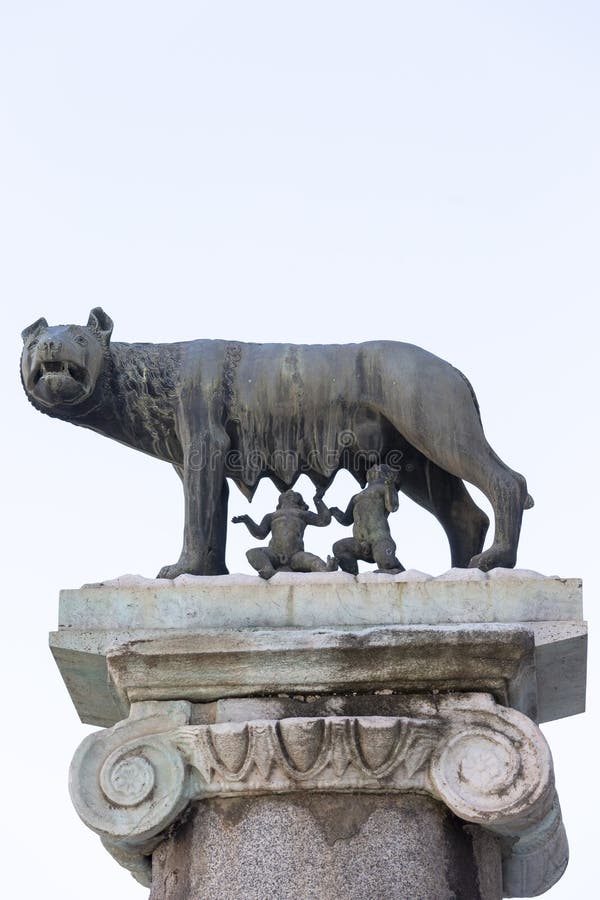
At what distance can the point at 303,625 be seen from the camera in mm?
8039

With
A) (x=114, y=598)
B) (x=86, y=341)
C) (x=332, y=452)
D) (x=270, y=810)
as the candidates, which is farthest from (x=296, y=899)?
(x=86, y=341)

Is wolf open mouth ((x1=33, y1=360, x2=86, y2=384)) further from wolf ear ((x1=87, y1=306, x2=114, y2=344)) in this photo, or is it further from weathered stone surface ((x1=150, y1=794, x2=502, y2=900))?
weathered stone surface ((x1=150, y1=794, x2=502, y2=900))

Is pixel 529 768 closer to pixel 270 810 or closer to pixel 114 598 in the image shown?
pixel 270 810

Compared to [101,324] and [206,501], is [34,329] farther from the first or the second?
[206,501]

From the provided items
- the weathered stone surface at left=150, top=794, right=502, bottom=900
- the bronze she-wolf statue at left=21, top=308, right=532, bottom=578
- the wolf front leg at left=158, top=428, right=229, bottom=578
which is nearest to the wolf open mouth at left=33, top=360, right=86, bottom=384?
the bronze she-wolf statue at left=21, top=308, right=532, bottom=578

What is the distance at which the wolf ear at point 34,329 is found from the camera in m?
9.16

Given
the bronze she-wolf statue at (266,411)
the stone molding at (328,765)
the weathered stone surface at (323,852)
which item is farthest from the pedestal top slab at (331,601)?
the weathered stone surface at (323,852)

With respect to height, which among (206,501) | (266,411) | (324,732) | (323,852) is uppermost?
(266,411)

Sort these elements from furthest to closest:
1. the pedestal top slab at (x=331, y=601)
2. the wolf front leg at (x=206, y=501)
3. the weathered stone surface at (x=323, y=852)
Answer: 1. the wolf front leg at (x=206, y=501)
2. the pedestal top slab at (x=331, y=601)
3. the weathered stone surface at (x=323, y=852)

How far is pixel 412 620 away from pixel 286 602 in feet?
2.04

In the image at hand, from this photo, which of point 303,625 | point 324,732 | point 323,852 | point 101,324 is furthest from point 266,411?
point 323,852

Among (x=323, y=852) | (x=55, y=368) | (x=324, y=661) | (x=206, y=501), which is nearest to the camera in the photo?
(x=323, y=852)

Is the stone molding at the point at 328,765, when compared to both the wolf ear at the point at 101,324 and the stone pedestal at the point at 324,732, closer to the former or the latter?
the stone pedestal at the point at 324,732

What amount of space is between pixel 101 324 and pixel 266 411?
108 centimetres
